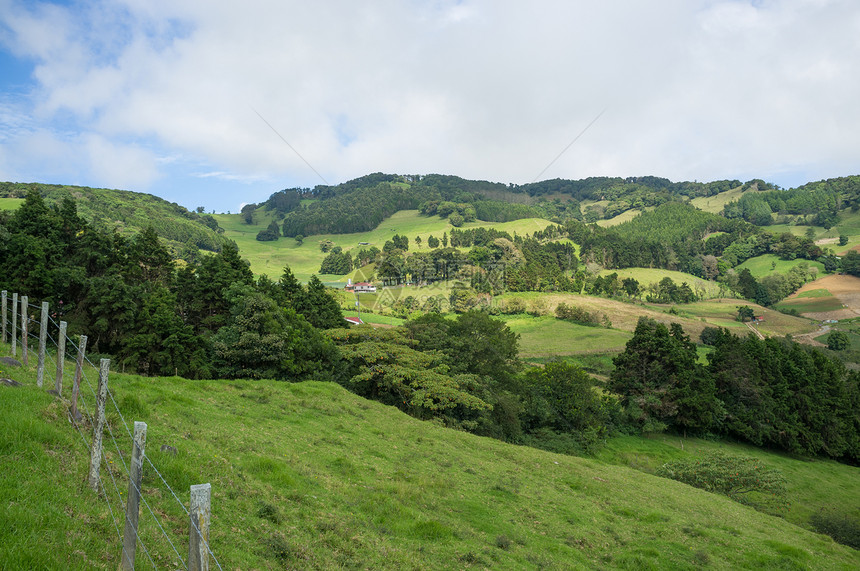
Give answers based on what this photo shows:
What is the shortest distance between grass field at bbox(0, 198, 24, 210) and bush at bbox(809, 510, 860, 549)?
179892mm

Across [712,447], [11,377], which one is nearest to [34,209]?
[11,377]

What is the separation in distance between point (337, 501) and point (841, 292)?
197 metres

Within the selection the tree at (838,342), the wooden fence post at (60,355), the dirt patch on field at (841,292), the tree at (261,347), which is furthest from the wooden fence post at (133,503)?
the dirt patch on field at (841,292)

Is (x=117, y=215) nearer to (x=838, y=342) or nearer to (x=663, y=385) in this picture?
(x=663, y=385)

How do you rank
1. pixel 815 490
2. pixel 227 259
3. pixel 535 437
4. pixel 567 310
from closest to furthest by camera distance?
pixel 815 490, pixel 535 437, pixel 227 259, pixel 567 310

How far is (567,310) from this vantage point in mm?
115188

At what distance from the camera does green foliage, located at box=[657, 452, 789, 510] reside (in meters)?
31.9

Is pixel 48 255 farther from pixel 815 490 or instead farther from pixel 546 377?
pixel 815 490

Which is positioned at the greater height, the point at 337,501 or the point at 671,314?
the point at 337,501

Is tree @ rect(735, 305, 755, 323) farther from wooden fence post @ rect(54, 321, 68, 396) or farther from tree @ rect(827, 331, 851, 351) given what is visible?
wooden fence post @ rect(54, 321, 68, 396)

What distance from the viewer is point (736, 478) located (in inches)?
1288

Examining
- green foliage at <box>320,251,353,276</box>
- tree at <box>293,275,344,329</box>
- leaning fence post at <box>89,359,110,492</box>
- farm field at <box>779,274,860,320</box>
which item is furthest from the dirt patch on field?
leaning fence post at <box>89,359,110,492</box>

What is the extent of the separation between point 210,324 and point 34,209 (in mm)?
15903

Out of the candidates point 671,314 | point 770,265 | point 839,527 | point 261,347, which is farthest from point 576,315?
point 770,265
